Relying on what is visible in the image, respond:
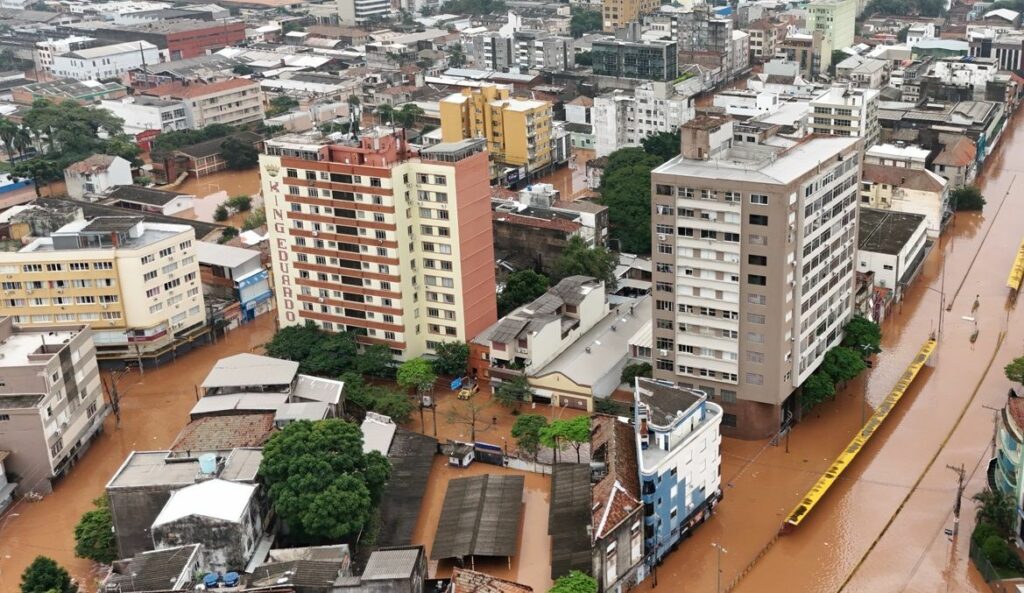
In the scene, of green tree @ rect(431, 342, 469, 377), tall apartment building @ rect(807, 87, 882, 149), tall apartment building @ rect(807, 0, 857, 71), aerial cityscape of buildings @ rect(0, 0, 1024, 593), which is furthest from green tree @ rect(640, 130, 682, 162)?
tall apartment building @ rect(807, 0, 857, 71)

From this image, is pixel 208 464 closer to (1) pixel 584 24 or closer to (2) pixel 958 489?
(2) pixel 958 489

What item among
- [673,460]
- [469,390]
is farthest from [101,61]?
[673,460]

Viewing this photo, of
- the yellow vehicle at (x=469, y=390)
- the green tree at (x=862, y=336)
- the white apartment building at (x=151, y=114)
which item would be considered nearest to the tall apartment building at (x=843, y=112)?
the green tree at (x=862, y=336)

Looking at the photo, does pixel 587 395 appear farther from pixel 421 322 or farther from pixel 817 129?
pixel 817 129

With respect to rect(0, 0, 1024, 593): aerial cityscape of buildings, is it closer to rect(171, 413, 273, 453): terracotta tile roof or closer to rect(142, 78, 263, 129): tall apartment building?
rect(171, 413, 273, 453): terracotta tile roof

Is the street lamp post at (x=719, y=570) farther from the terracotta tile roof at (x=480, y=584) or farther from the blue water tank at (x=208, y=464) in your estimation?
the blue water tank at (x=208, y=464)

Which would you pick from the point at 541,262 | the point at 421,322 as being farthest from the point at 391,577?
the point at 541,262
